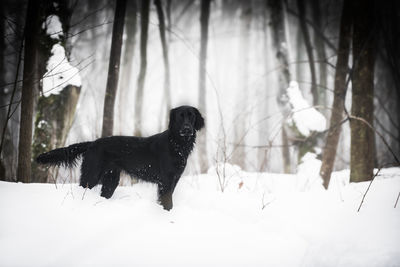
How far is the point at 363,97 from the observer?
345 centimetres

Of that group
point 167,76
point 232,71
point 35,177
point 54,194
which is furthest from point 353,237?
point 232,71

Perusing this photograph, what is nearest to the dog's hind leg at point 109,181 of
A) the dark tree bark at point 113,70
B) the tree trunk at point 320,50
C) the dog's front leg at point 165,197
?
the dog's front leg at point 165,197

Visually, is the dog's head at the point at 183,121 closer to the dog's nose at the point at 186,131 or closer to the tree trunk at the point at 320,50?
the dog's nose at the point at 186,131

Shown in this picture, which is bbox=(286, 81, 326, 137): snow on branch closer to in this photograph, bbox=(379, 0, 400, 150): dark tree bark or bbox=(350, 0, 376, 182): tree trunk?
bbox=(379, 0, 400, 150): dark tree bark

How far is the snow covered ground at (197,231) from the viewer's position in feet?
5.91

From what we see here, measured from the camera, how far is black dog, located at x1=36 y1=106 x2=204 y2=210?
295 cm

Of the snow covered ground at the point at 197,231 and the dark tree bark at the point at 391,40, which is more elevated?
the dark tree bark at the point at 391,40

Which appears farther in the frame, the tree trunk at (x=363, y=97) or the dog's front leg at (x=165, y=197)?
the tree trunk at (x=363, y=97)

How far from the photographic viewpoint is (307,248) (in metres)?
2.02

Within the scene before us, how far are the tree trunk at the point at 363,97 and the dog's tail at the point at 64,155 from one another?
369 cm

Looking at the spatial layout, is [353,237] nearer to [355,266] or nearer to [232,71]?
[355,266]

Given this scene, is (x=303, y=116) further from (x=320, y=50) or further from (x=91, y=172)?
(x=320, y=50)

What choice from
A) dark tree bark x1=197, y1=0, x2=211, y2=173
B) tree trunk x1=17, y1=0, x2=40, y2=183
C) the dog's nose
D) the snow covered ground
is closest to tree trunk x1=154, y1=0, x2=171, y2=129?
dark tree bark x1=197, y1=0, x2=211, y2=173

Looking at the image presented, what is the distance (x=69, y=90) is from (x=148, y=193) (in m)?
2.62
